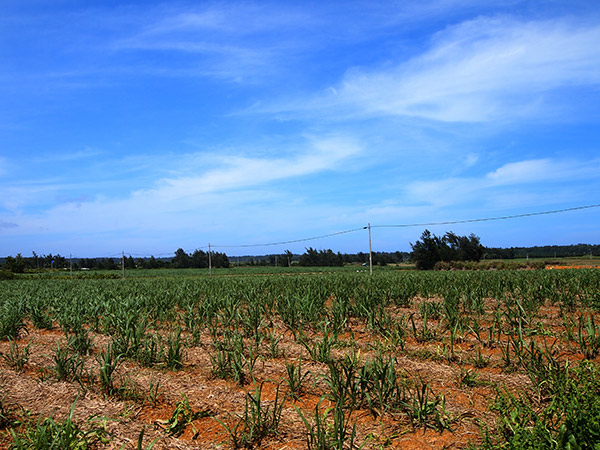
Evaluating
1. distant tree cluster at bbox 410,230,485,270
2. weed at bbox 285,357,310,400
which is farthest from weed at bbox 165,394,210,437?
distant tree cluster at bbox 410,230,485,270

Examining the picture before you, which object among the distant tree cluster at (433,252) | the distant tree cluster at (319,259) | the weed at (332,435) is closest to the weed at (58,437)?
the weed at (332,435)

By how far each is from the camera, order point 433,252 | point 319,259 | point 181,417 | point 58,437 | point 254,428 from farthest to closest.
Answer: point 319,259, point 433,252, point 181,417, point 254,428, point 58,437

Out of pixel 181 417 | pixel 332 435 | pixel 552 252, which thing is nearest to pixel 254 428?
pixel 332 435

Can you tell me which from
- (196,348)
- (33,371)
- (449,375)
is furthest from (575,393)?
(33,371)

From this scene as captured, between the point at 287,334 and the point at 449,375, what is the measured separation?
337 cm

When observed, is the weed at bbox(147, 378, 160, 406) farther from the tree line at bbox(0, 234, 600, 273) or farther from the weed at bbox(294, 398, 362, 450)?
the tree line at bbox(0, 234, 600, 273)

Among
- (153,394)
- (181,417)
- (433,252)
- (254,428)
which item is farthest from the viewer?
(433,252)

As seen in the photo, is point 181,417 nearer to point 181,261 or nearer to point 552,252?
point 181,261

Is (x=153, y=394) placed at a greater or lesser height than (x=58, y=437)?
lesser

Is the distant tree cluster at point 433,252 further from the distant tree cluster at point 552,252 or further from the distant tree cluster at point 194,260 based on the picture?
the distant tree cluster at point 194,260

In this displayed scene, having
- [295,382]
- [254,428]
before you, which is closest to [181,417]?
[254,428]

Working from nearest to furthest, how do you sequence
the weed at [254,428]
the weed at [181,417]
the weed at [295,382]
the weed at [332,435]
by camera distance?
the weed at [332,435] < the weed at [254,428] < the weed at [181,417] < the weed at [295,382]

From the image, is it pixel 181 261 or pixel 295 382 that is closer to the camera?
pixel 295 382

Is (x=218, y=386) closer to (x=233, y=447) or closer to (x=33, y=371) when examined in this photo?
(x=233, y=447)
